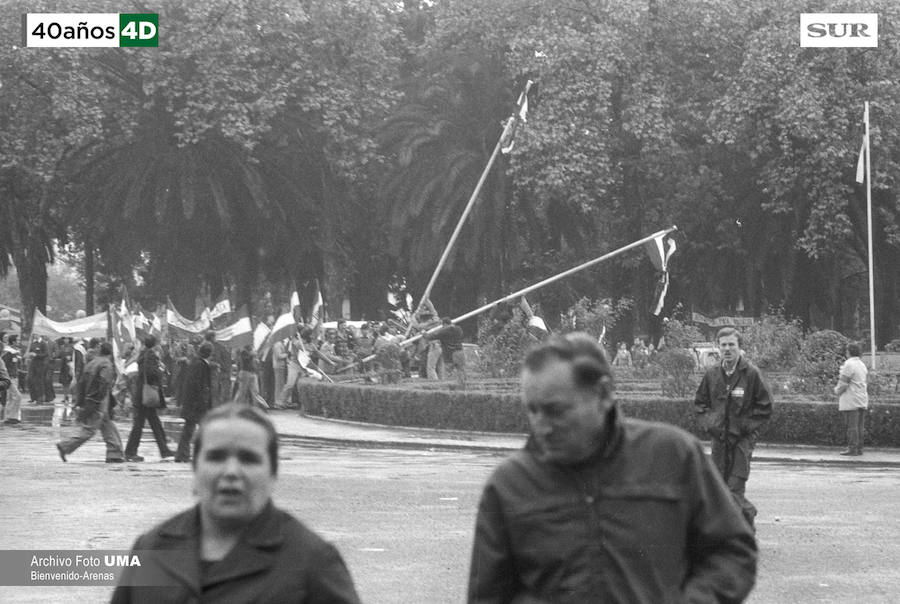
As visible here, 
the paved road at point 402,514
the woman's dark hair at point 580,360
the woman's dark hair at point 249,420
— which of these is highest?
the woman's dark hair at point 580,360

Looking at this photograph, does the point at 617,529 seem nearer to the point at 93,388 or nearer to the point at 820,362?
the point at 93,388

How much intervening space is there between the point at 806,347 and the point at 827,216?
17.2 m

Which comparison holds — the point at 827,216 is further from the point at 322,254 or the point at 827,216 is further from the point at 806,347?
the point at 806,347

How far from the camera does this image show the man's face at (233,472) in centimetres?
366

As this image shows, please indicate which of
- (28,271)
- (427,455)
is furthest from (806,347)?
(28,271)

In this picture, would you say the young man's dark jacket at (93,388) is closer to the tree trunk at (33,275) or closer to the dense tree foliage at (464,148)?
the dense tree foliage at (464,148)

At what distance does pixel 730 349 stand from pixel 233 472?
8608mm

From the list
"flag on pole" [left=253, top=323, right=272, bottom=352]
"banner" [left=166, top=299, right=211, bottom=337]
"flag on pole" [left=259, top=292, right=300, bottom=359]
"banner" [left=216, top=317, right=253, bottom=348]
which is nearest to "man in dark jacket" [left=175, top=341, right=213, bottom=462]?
"flag on pole" [left=259, top=292, right=300, bottom=359]

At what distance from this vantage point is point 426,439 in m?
25.1

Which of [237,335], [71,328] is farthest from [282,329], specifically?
[71,328]

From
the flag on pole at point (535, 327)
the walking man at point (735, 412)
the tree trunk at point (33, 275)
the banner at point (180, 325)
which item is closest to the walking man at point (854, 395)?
the walking man at point (735, 412)

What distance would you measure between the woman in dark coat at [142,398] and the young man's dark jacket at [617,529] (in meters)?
16.4

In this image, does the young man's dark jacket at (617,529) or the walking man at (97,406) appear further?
the walking man at (97,406)

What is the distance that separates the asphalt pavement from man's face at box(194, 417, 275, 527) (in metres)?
18.4
